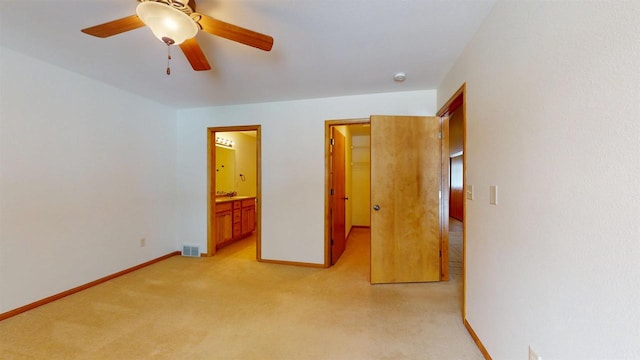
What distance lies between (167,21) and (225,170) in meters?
4.01

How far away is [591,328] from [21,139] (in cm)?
401

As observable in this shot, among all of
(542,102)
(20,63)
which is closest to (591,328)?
(542,102)

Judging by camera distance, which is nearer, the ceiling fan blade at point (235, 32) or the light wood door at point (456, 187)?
the ceiling fan blade at point (235, 32)

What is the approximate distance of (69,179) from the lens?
2.56 metres

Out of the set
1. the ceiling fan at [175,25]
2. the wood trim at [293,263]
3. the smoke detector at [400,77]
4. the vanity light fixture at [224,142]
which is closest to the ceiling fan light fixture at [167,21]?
the ceiling fan at [175,25]

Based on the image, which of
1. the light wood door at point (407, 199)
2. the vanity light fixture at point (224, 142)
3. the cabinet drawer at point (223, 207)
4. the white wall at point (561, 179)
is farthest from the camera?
the vanity light fixture at point (224, 142)

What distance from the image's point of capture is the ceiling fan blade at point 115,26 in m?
1.38

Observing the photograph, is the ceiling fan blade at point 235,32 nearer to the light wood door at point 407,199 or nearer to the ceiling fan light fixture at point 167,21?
the ceiling fan light fixture at point 167,21

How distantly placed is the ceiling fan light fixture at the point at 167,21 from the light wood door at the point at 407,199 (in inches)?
79.0

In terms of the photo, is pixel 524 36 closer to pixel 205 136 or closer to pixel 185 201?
pixel 205 136

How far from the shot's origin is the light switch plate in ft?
5.01

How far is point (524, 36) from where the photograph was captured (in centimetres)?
124

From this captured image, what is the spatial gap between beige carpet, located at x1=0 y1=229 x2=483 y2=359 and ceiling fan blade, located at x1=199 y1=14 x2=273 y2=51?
2051 mm

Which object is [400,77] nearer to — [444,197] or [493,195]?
[444,197]
